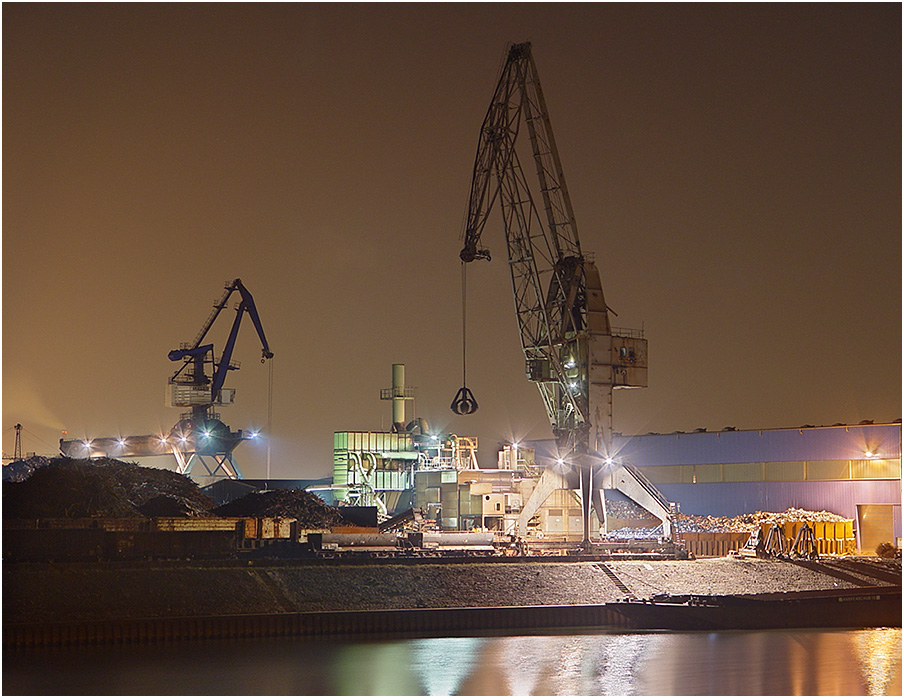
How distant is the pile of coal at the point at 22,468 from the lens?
63.4m

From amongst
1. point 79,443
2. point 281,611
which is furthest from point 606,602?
point 79,443

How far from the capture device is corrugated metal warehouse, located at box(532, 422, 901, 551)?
50156mm

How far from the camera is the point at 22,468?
214 feet

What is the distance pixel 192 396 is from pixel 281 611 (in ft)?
125

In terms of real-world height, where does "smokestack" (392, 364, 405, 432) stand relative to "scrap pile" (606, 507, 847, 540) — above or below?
above

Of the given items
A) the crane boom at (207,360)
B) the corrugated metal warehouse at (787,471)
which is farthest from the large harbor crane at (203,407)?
the corrugated metal warehouse at (787,471)

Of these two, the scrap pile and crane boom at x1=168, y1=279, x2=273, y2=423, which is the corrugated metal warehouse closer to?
the scrap pile

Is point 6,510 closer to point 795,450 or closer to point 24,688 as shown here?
point 24,688

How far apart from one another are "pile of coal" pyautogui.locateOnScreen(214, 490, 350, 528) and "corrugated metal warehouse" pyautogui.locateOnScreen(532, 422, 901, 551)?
1210 centimetres

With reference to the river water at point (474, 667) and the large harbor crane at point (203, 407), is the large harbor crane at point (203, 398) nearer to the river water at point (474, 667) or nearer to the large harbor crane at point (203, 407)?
the large harbor crane at point (203, 407)

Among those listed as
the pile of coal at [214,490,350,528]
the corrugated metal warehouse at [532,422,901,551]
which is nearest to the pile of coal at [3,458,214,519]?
the pile of coal at [214,490,350,528]

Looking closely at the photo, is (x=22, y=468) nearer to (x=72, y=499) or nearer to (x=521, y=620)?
(x=72, y=499)

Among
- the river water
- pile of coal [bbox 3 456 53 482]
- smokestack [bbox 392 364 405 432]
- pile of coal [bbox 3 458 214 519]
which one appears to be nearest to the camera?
the river water

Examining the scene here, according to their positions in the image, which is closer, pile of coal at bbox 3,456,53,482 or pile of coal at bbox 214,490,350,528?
pile of coal at bbox 214,490,350,528
